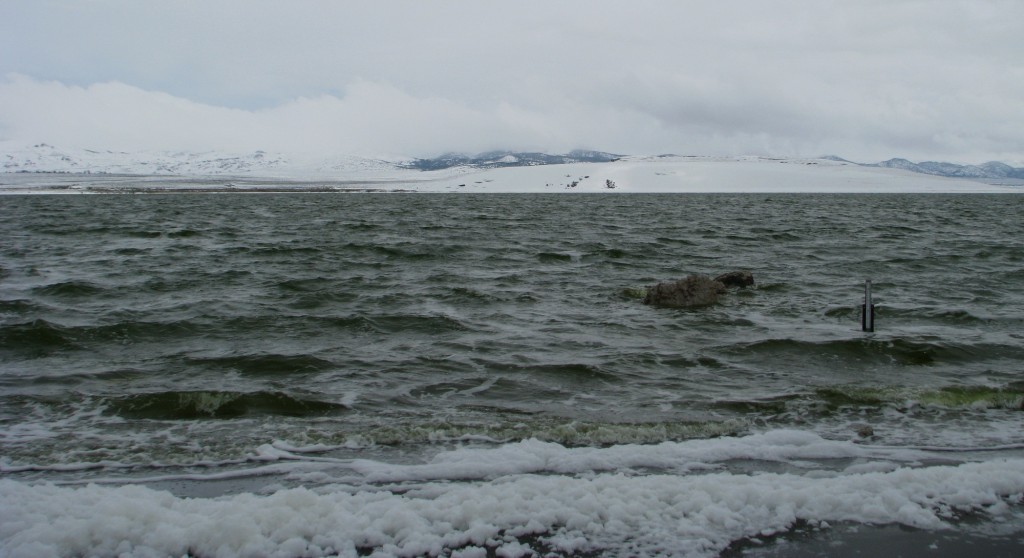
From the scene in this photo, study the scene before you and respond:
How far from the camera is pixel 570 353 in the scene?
348 inches

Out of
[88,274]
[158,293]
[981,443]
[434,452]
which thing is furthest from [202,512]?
[88,274]

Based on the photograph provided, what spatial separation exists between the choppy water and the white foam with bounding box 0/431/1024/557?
0.09 feet

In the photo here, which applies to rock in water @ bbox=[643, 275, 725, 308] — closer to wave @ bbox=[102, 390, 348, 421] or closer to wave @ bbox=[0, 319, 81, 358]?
wave @ bbox=[102, 390, 348, 421]

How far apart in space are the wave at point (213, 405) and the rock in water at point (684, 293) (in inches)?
264

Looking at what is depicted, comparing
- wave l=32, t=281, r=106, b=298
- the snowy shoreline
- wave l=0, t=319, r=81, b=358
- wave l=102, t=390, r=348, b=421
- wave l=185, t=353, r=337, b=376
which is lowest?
wave l=102, t=390, r=348, b=421

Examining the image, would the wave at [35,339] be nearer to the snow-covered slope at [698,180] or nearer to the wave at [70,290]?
the wave at [70,290]

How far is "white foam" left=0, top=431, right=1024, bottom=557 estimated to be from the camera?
3.75 metres

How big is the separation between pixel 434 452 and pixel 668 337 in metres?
5.10

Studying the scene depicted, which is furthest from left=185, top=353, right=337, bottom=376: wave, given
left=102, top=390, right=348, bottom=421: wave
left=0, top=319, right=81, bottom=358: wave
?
left=0, top=319, right=81, bottom=358: wave

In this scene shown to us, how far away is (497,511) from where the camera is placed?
13.4ft

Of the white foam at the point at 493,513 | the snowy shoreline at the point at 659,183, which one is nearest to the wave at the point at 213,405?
the white foam at the point at 493,513

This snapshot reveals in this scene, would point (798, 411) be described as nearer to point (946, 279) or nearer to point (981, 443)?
point (981, 443)

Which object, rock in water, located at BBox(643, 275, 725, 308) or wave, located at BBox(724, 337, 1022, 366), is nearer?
wave, located at BBox(724, 337, 1022, 366)

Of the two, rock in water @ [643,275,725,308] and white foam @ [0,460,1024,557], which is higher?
rock in water @ [643,275,725,308]
